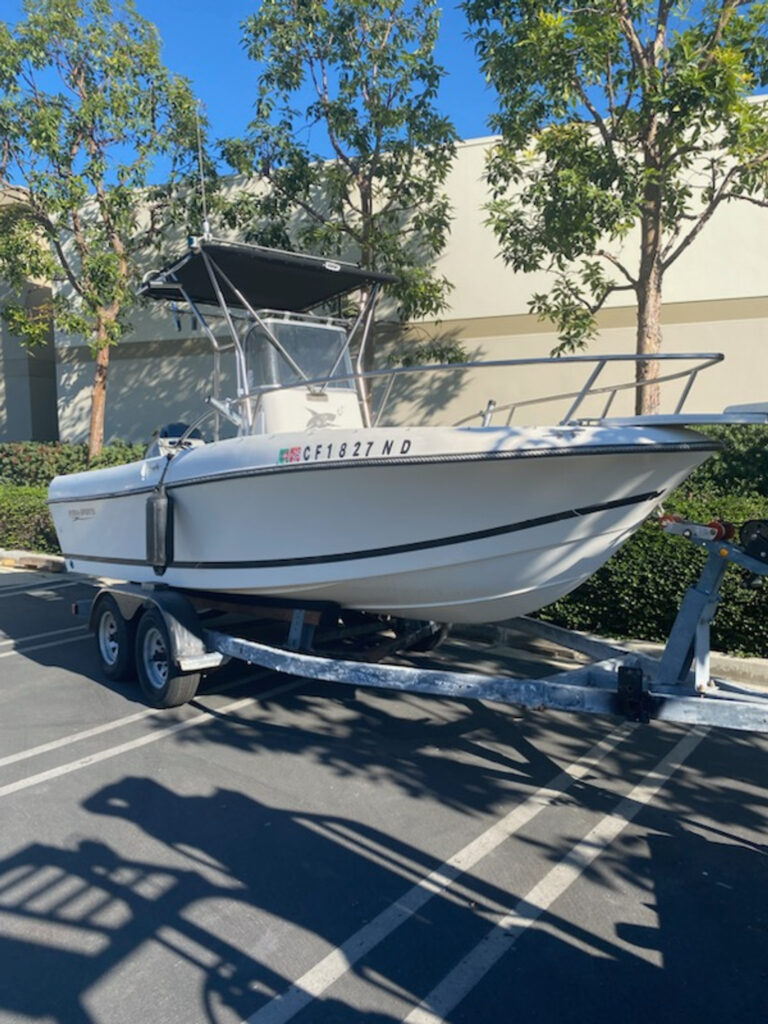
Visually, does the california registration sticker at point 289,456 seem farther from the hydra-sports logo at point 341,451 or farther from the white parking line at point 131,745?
the white parking line at point 131,745

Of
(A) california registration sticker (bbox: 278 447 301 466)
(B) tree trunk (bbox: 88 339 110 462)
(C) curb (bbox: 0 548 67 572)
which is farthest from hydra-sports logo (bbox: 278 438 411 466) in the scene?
(B) tree trunk (bbox: 88 339 110 462)

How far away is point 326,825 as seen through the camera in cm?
367

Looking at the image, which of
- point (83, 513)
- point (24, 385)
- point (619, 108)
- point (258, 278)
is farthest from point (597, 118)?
point (24, 385)

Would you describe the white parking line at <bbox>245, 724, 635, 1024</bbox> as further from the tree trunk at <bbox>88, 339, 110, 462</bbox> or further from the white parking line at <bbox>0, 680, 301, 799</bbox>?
the tree trunk at <bbox>88, 339, 110, 462</bbox>

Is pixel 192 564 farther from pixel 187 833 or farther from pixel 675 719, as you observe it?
pixel 675 719

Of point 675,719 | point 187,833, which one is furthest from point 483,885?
point 187,833

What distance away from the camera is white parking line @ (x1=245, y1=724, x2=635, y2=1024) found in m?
2.50

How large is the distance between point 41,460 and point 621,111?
42.2 feet

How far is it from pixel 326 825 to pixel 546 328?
378 inches

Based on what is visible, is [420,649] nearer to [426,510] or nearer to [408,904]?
[426,510]

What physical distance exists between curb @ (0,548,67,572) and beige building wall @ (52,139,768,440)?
4.14 metres

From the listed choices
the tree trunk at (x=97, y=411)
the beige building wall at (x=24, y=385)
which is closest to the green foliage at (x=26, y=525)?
the tree trunk at (x=97, y=411)

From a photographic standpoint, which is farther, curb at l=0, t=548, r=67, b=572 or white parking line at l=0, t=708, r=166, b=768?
curb at l=0, t=548, r=67, b=572

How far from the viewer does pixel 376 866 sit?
3.31 m
